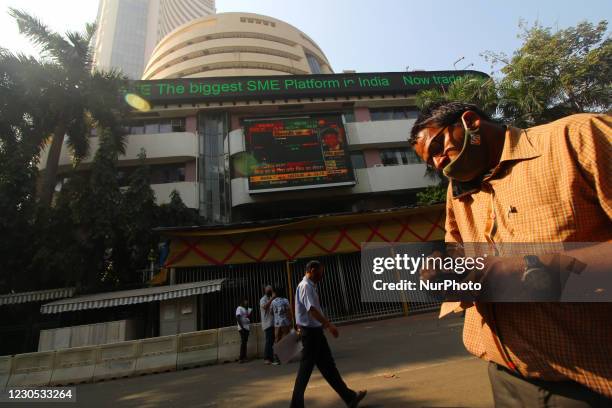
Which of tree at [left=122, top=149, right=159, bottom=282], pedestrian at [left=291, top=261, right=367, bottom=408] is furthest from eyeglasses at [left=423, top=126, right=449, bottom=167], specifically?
tree at [left=122, top=149, right=159, bottom=282]

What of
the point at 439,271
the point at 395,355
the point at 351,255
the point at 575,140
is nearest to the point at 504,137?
the point at 575,140

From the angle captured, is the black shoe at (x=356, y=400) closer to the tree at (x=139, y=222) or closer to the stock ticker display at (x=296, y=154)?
the tree at (x=139, y=222)

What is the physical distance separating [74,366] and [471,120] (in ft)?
30.3

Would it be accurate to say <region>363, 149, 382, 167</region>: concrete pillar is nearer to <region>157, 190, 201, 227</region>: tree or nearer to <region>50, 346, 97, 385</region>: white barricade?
<region>157, 190, 201, 227</region>: tree

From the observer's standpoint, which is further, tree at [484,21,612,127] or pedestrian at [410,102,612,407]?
tree at [484,21,612,127]

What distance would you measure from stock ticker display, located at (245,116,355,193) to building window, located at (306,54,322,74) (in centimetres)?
1551

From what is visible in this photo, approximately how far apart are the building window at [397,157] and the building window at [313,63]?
15.1m

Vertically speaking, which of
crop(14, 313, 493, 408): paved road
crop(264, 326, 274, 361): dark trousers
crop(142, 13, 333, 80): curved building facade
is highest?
crop(142, 13, 333, 80): curved building facade

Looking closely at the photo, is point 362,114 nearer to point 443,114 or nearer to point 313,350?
point 313,350

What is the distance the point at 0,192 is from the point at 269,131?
11.1m

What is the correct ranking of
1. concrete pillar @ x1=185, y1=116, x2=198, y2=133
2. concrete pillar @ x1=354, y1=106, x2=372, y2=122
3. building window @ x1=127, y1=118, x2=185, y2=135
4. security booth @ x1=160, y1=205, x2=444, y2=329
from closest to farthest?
1. security booth @ x1=160, y1=205, x2=444, y2=329
2. building window @ x1=127, y1=118, x2=185, y2=135
3. concrete pillar @ x1=185, y1=116, x2=198, y2=133
4. concrete pillar @ x1=354, y1=106, x2=372, y2=122

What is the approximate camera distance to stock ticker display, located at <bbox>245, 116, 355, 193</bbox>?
1596cm

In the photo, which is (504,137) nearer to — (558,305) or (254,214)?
(558,305)

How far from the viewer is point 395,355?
549 cm
